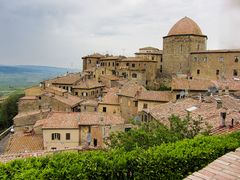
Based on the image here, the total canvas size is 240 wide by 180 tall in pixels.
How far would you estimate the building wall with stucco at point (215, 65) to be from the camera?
50.1m

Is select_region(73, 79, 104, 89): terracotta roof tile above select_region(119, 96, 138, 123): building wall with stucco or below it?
above

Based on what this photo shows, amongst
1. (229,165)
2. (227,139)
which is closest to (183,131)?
(227,139)

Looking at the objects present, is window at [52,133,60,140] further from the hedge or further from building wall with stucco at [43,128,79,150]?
the hedge

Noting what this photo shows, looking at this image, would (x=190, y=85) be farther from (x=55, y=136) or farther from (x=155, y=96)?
(x=55, y=136)

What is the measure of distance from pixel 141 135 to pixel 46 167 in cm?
588

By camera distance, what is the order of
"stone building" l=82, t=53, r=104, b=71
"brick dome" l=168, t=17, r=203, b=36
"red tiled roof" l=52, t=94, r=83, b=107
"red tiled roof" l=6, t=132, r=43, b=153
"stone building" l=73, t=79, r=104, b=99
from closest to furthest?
"red tiled roof" l=6, t=132, r=43, b=153
"red tiled roof" l=52, t=94, r=83, b=107
"stone building" l=73, t=79, r=104, b=99
"brick dome" l=168, t=17, r=203, b=36
"stone building" l=82, t=53, r=104, b=71

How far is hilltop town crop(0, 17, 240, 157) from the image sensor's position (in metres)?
24.0

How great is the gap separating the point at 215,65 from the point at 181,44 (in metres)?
8.75

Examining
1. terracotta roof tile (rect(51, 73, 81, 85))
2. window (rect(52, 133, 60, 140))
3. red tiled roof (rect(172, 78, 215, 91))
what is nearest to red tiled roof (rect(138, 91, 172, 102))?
red tiled roof (rect(172, 78, 215, 91))

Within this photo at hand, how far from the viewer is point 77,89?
2023 inches

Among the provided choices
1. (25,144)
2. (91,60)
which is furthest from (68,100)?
(91,60)

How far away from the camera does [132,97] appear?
36625mm

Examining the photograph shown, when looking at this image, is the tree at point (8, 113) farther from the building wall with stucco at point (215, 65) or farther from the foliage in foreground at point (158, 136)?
the foliage in foreground at point (158, 136)

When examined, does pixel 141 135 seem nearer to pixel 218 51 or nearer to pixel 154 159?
pixel 154 159
